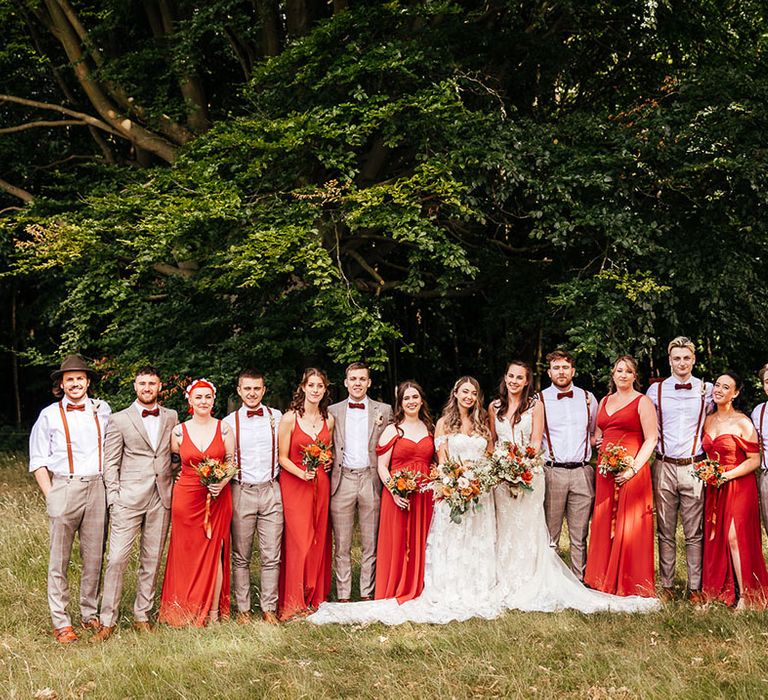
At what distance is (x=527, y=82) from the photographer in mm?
13406

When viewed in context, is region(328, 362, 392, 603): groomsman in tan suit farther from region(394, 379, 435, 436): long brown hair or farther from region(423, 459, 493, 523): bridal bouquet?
region(423, 459, 493, 523): bridal bouquet

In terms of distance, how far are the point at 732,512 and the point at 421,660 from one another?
3.00m

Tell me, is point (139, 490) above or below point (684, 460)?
below

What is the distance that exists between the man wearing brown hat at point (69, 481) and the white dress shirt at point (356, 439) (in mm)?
2036

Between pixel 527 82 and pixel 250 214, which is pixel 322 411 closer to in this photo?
pixel 250 214

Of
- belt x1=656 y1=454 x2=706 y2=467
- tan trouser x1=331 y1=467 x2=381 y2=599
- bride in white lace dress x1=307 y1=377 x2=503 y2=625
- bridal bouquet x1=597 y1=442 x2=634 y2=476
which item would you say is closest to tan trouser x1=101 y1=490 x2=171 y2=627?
bride in white lace dress x1=307 y1=377 x2=503 y2=625

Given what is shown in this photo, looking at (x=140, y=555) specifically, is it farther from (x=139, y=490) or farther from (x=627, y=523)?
(x=627, y=523)

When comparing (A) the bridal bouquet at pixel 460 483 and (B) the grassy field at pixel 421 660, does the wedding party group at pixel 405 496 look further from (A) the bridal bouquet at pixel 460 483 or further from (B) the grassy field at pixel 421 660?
(B) the grassy field at pixel 421 660

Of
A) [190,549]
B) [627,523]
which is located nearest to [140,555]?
[190,549]

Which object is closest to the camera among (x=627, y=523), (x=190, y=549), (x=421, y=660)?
(x=421, y=660)

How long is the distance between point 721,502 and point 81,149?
12.4 meters

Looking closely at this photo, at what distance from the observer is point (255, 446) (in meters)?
6.98

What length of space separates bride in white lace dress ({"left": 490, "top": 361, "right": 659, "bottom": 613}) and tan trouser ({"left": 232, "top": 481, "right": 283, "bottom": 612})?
1.89 metres

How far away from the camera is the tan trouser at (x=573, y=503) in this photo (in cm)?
742
